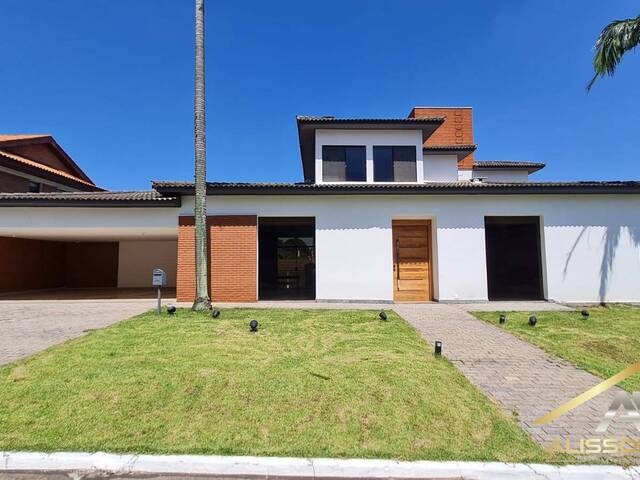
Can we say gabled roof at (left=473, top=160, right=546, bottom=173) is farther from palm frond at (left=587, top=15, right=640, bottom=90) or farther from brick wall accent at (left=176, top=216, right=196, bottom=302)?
brick wall accent at (left=176, top=216, right=196, bottom=302)

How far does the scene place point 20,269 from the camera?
15.6 metres

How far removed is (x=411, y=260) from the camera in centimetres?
1218

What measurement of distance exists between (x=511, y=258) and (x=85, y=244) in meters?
22.4

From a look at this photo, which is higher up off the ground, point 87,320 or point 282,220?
point 282,220

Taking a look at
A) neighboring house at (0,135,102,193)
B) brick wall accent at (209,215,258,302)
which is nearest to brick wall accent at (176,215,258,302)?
brick wall accent at (209,215,258,302)

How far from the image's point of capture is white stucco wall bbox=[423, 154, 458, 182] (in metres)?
17.2

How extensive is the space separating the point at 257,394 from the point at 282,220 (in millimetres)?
9127

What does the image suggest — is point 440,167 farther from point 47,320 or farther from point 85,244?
point 85,244

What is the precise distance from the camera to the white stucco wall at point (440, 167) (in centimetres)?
1719

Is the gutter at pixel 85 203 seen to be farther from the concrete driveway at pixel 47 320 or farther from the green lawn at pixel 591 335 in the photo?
the green lawn at pixel 591 335

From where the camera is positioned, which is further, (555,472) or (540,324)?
(540,324)

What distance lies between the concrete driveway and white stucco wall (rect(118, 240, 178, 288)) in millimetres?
6479

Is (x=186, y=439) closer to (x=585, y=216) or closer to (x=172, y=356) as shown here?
(x=172, y=356)

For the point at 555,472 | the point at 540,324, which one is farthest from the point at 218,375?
the point at 540,324
